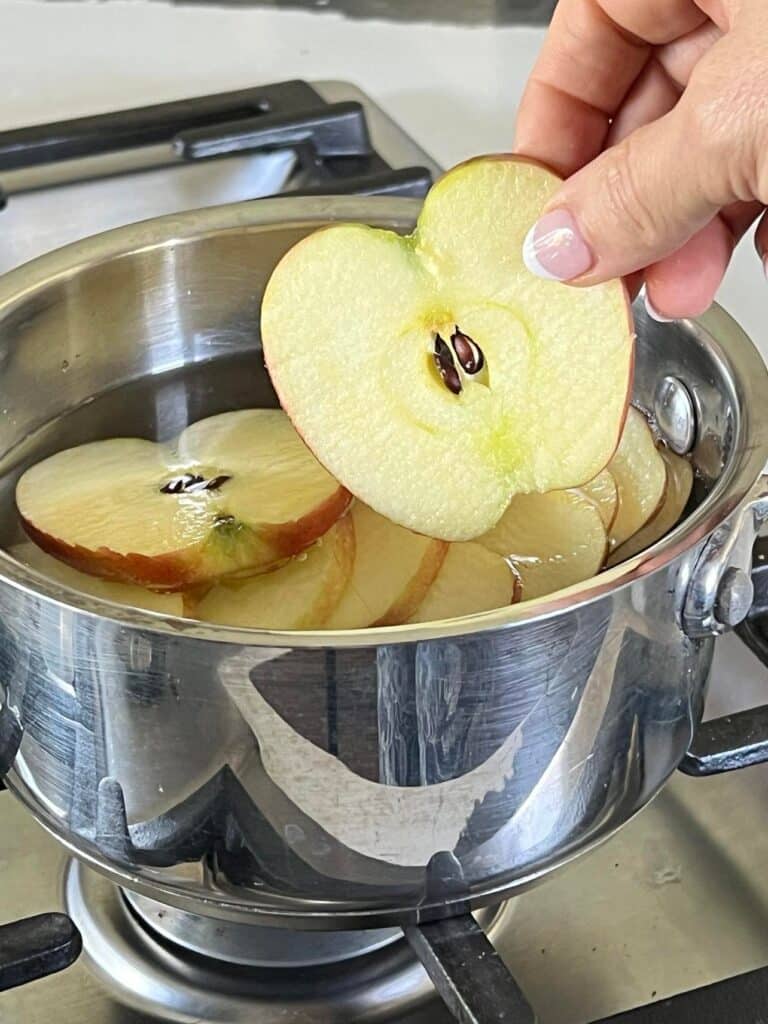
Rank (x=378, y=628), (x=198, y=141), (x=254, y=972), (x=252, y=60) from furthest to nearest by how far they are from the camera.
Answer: (x=252, y=60) → (x=198, y=141) → (x=254, y=972) → (x=378, y=628)

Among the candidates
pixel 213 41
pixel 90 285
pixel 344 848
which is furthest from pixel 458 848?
pixel 213 41

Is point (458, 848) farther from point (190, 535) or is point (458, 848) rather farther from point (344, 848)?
point (190, 535)

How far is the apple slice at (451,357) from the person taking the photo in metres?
0.48

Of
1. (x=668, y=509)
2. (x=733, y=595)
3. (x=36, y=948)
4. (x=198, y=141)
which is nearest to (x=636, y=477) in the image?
(x=668, y=509)

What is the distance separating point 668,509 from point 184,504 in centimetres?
16

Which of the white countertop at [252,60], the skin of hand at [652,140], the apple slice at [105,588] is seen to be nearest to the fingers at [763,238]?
the skin of hand at [652,140]

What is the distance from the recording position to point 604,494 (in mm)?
536

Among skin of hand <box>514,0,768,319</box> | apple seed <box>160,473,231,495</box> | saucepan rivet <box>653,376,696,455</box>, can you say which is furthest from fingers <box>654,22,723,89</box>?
apple seed <box>160,473,231,495</box>

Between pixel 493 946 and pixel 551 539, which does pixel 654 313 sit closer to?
pixel 551 539

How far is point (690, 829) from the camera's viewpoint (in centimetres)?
55

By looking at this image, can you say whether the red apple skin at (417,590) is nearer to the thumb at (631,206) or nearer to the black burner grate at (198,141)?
the thumb at (631,206)

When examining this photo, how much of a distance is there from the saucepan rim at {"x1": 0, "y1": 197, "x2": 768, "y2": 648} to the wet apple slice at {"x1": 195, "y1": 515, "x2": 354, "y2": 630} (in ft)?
0.29

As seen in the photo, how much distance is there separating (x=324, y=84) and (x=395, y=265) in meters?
0.47

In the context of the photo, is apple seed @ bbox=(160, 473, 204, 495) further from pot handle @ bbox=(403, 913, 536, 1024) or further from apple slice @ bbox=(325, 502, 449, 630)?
pot handle @ bbox=(403, 913, 536, 1024)
